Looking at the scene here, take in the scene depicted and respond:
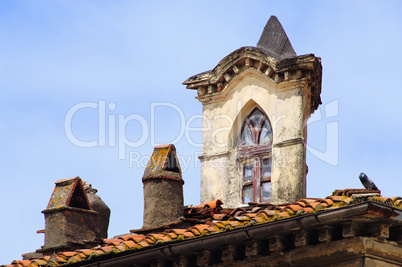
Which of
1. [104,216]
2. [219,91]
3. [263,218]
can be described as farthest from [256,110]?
[263,218]

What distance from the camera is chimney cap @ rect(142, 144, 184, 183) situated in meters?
16.1

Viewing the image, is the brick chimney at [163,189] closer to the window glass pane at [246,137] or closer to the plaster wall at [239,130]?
the plaster wall at [239,130]

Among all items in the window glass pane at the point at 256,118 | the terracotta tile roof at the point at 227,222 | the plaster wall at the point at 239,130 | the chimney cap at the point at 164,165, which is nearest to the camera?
the terracotta tile roof at the point at 227,222

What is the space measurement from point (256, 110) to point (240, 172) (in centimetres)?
123

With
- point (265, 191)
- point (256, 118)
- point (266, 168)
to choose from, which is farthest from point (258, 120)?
point (265, 191)

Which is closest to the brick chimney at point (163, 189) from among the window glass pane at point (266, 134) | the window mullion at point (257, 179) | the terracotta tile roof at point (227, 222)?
the terracotta tile roof at point (227, 222)

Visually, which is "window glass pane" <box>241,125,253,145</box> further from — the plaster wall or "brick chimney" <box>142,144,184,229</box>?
"brick chimney" <box>142,144,184,229</box>

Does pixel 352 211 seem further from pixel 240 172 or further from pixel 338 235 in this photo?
pixel 240 172

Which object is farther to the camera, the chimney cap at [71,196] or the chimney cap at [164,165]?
the chimney cap at [71,196]

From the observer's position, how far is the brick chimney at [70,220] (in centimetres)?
1658

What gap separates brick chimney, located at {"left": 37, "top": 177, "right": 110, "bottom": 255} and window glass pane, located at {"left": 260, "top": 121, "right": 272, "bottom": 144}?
10.6ft

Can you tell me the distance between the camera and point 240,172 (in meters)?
17.8

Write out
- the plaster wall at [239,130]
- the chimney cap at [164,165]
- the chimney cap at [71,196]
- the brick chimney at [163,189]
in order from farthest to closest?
1. the plaster wall at [239,130]
2. the chimney cap at [71,196]
3. the chimney cap at [164,165]
4. the brick chimney at [163,189]

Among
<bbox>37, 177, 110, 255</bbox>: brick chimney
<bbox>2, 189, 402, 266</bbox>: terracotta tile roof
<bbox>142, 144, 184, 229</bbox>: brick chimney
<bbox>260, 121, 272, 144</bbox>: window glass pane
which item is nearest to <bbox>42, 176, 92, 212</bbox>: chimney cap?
<bbox>37, 177, 110, 255</bbox>: brick chimney
